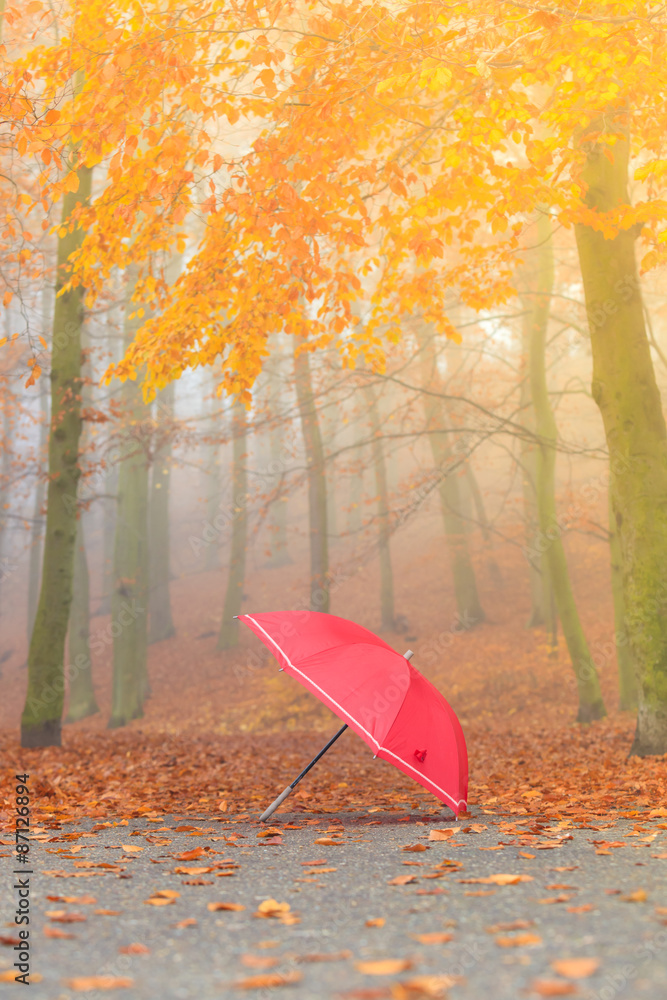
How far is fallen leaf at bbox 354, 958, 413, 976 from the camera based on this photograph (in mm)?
2156

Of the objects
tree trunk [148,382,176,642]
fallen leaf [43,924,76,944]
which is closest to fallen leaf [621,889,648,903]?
fallen leaf [43,924,76,944]

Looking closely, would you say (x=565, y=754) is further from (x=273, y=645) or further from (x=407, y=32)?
(x=407, y=32)

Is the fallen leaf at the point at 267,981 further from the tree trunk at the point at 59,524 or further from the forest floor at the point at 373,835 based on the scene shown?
the tree trunk at the point at 59,524

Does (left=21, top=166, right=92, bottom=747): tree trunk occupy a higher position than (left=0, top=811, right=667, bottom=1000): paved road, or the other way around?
(left=21, top=166, right=92, bottom=747): tree trunk

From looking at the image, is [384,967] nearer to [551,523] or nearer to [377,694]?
[377,694]

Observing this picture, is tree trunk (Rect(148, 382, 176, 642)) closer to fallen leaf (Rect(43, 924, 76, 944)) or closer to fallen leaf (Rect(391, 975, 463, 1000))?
fallen leaf (Rect(43, 924, 76, 944))

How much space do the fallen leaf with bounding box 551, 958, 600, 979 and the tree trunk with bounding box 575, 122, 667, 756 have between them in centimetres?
462

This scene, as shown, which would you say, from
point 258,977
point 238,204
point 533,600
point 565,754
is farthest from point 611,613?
point 258,977

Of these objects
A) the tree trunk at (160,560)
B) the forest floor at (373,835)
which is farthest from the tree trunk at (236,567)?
the forest floor at (373,835)

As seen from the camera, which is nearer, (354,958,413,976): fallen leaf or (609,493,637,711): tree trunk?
(354,958,413,976): fallen leaf

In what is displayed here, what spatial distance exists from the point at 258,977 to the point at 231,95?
5843 mm

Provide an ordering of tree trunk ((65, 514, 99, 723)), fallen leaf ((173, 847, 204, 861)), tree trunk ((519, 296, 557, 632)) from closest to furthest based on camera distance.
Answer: fallen leaf ((173, 847, 204, 861)) → tree trunk ((519, 296, 557, 632)) → tree trunk ((65, 514, 99, 723))

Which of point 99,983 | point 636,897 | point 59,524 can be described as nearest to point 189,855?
point 99,983

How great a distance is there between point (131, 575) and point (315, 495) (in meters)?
3.90
